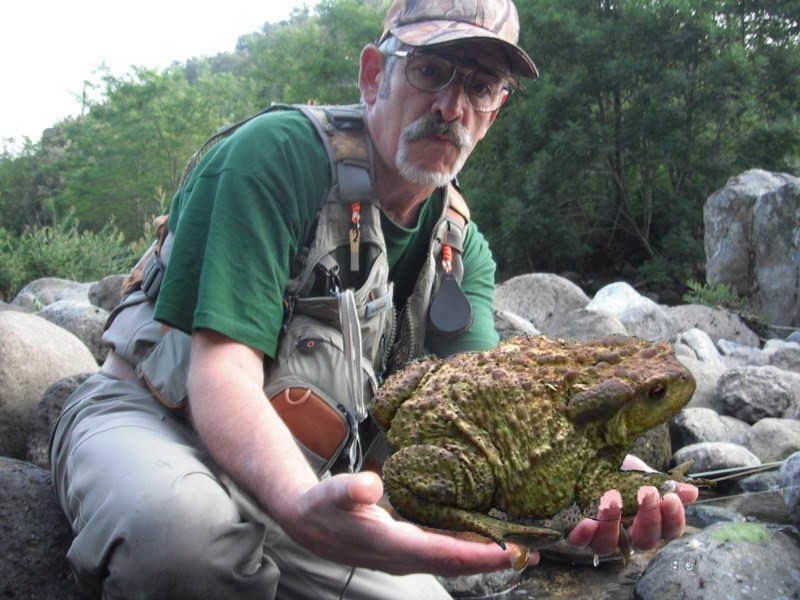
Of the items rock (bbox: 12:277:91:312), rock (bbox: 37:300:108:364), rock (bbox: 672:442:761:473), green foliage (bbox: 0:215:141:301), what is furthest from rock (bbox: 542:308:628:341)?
green foliage (bbox: 0:215:141:301)

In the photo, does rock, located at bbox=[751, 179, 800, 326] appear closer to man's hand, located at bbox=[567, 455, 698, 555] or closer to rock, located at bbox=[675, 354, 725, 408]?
rock, located at bbox=[675, 354, 725, 408]

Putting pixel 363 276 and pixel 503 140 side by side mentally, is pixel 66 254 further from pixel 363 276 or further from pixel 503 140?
pixel 363 276

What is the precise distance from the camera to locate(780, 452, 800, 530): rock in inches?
194

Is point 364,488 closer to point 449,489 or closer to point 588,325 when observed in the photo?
point 449,489

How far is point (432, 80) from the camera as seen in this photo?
9.73 feet

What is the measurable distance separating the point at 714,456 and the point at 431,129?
4.95 meters

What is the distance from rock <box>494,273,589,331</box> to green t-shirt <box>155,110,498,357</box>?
5.88m

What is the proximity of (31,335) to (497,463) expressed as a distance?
17.3ft

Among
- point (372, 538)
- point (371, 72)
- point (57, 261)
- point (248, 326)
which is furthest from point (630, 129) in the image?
point (372, 538)

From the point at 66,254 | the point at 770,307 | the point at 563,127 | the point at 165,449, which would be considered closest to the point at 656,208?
the point at 563,127

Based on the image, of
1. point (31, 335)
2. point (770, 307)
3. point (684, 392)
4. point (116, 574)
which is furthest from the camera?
point (770, 307)

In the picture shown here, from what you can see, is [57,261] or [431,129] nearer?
[431,129]

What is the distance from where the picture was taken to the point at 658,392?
1656 mm

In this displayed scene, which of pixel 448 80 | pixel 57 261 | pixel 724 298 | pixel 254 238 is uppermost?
pixel 448 80
